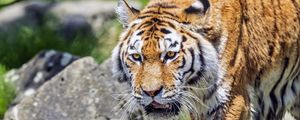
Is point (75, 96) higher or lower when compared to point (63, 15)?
higher

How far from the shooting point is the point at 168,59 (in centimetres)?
691

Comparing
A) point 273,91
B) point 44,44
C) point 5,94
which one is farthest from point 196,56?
point 44,44

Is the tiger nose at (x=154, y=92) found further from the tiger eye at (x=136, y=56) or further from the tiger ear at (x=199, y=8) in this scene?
the tiger ear at (x=199, y=8)

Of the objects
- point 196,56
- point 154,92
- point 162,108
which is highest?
point 196,56

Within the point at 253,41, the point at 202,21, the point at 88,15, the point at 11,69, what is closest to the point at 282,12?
the point at 253,41

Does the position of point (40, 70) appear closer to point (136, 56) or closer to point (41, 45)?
point (41, 45)

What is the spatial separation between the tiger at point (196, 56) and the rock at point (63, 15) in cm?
630

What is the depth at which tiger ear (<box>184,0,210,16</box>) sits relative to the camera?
278 inches

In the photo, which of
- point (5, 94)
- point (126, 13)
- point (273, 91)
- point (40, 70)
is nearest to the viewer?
point (126, 13)

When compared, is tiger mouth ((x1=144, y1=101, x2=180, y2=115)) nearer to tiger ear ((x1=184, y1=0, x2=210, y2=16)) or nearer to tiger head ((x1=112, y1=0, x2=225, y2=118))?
tiger head ((x1=112, y1=0, x2=225, y2=118))

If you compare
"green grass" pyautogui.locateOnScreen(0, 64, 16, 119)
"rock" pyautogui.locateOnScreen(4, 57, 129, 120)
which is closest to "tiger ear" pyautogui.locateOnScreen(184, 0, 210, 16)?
"rock" pyautogui.locateOnScreen(4, 57, 129, 120)

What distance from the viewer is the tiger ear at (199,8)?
23.1 feet

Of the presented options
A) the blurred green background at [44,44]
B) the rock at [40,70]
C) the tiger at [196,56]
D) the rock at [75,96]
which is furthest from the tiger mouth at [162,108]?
the blurred green background at [44,44]

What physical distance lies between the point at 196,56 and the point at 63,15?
→ 28.3ft
